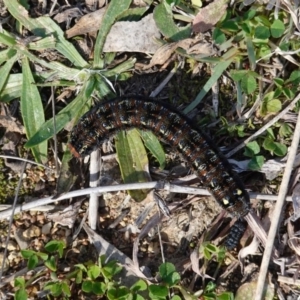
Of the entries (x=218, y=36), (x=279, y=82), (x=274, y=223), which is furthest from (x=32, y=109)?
(x=274, y=223)

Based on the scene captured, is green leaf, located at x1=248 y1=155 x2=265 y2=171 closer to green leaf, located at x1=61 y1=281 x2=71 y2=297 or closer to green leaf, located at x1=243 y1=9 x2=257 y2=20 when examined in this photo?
green leaf, located at x1=243 y1=9 x2=257 y2=20

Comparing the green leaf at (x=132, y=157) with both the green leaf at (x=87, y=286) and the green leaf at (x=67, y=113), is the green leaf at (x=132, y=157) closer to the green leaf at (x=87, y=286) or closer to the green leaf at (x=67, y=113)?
the green leaf at (x=67, y=113)

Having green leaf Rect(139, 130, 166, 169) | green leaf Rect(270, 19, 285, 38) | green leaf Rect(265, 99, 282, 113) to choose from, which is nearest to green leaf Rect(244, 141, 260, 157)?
green leaf Rect(265, 99, 282, 113)

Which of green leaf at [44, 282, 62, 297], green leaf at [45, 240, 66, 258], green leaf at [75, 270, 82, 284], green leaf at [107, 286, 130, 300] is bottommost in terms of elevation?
green leaf at [107, 286, 130, 300]

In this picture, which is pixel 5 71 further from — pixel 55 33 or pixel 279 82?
pixel 279 82

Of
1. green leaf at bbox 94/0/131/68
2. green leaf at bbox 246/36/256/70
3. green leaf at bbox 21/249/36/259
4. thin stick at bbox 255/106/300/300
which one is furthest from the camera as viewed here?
green leaf at bbox 94/0/131/68

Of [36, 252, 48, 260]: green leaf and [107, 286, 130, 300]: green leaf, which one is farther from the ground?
[36, 252, 48, 260]: green leaf
